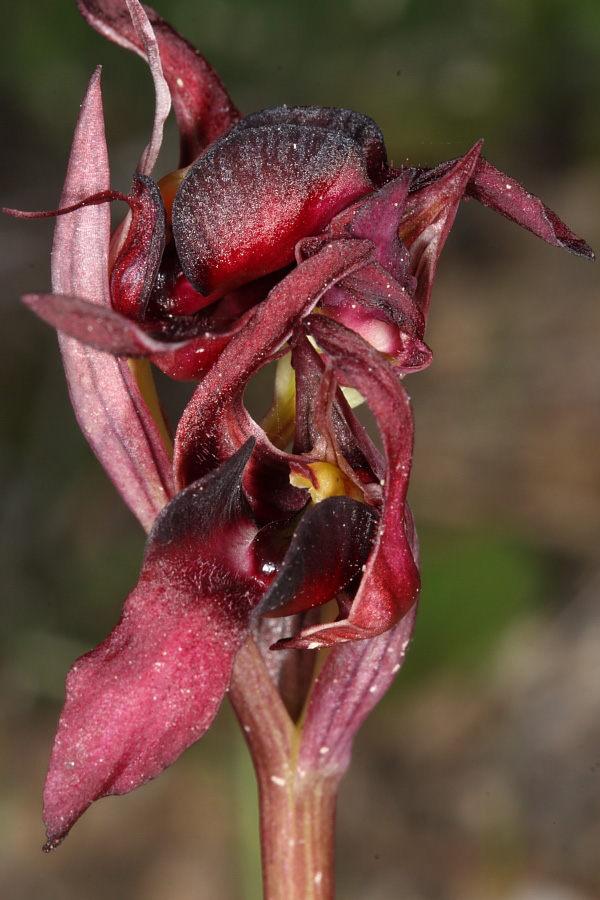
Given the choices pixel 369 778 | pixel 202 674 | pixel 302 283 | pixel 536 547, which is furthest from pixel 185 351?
pixel 369 778

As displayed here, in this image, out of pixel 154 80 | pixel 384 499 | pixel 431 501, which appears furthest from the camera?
pixel 431 501

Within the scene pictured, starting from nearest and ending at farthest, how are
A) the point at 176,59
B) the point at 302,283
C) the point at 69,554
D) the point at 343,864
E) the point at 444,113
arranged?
the point at 302,283 → the point at 176,59 → the point at 343,864 → the point at 69,554 → the point at 444,113

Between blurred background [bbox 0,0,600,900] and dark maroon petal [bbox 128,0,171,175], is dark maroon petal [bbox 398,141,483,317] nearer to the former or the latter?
dark maroon petal [bbox 128,0,171,175]

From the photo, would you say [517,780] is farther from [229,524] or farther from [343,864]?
[229,524]

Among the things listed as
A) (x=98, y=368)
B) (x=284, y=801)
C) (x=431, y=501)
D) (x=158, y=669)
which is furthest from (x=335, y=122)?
(x=431, y=501)

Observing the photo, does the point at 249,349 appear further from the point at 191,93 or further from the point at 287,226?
Result: the point at 191,93

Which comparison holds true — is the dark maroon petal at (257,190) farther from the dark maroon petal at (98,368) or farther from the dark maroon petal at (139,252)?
the dark maroon petal at (98,368)
